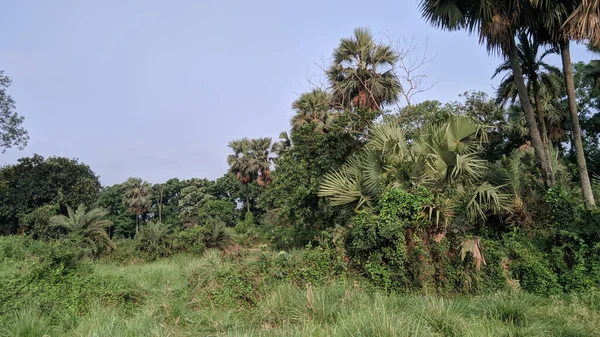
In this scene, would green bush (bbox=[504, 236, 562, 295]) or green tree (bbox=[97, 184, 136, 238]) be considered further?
green tree (bbox=[97, 184, 136, 238])

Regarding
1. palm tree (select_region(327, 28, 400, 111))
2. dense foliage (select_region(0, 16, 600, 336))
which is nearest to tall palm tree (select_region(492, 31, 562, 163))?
dense foliage (select_region(0, 16, 600, 336))

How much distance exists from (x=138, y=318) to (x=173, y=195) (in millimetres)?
55735

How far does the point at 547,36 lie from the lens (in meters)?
11.2

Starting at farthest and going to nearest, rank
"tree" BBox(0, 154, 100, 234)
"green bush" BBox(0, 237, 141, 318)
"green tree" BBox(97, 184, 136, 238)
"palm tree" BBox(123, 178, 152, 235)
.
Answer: "green tree" BBox(97, 184, 136, 238), "palm tree" BBox(123, 178, 152, 235), "tree" BBox(0, 154, 100, 234), "green bush" BBox(0, 237, 141, 318)

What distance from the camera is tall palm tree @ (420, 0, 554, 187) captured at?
33.1 ft

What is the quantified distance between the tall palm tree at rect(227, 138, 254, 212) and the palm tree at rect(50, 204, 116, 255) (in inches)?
725

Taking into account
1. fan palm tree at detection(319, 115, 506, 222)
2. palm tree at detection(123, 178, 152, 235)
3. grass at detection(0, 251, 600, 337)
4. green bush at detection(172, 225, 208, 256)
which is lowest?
grass at detection(0, 251, 600, 337)

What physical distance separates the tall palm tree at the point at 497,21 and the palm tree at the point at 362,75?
469cm

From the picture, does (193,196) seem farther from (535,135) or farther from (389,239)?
(389,239)

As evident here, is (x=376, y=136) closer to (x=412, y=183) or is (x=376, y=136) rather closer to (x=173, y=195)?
(x=412, y=183)

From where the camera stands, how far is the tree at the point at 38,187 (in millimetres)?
23375

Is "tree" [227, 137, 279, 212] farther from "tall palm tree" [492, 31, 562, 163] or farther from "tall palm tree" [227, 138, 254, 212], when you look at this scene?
"tall palm tree" [492, 31, 562, 163]

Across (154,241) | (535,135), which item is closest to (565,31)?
(535,135)

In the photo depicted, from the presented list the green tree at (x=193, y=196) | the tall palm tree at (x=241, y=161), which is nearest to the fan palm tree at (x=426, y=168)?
the tall palm tree at (x=241, y=161)
